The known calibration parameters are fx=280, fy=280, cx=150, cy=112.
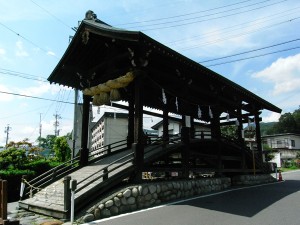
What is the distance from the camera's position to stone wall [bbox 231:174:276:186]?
1711cm

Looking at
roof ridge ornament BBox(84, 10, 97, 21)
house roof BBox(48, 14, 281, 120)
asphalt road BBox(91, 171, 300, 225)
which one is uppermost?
roof ridge ornament BBox(84, 10, 97, 21)

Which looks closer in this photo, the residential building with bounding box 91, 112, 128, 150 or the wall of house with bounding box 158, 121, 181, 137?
the residential building with bounding box 91, 112, 128, 150

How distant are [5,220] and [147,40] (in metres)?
7.08

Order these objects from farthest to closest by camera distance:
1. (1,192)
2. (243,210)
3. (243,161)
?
(243,161) → (243,210) → (1,192)

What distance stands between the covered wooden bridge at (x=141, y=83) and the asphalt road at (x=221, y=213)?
1866 mm

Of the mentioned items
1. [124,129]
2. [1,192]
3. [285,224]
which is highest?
[124,129]

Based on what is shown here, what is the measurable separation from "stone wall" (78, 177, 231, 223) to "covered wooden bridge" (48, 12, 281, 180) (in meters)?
0.63

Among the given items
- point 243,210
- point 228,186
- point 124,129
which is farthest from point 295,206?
point 124,129

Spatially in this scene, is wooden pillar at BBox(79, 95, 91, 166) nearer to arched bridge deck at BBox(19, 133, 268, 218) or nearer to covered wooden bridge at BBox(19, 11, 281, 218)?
covered wooden bridge at BBox(19, 11, 281, 218)

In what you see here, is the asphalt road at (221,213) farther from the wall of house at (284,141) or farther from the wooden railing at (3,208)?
the wall of house at (284,141)

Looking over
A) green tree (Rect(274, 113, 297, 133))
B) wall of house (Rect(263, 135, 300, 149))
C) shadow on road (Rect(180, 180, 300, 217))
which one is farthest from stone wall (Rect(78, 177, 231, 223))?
green tree (Rect(274, 113, 297, 133))

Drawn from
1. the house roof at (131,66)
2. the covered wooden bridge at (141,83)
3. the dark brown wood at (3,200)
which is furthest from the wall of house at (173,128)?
the dark brown wood at (3,200)

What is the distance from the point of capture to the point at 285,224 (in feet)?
24.4

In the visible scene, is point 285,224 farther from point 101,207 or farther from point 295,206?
point 101,207
